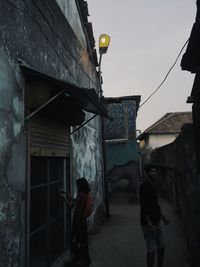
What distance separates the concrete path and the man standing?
3.09ft

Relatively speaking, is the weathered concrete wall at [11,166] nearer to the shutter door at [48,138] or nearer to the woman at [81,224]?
the shutter door at [48,138]

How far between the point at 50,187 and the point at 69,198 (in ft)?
2.44

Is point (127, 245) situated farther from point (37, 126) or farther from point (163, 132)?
point (163, 132)

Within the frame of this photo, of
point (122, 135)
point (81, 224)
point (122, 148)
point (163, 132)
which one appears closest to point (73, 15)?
point (81, 224)

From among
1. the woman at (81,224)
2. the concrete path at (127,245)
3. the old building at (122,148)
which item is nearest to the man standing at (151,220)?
the concrete path at (127,245)

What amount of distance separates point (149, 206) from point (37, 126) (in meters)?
2.02

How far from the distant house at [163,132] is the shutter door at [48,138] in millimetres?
23727

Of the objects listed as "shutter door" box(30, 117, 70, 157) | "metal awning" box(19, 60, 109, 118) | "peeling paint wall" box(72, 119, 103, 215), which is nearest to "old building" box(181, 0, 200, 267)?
"metal awning" box(19, 60, 109, 118)

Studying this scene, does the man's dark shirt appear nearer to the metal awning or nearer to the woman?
the woman

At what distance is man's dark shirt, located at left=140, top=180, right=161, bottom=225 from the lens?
16.6 feet

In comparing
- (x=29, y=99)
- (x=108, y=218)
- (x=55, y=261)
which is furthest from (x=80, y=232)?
(x=108, y=218)

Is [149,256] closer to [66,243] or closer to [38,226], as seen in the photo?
[38,226]

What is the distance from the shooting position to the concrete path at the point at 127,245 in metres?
6.20

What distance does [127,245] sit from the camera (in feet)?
24.6
